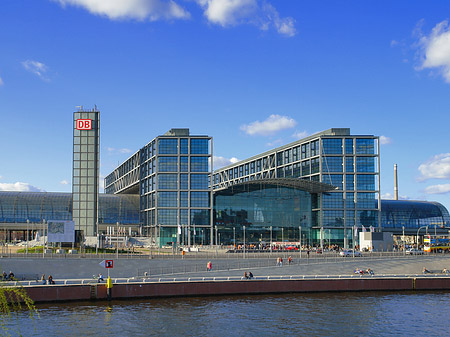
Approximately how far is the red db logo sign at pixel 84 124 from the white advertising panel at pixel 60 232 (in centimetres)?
5265

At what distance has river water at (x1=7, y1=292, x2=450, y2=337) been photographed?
147ft

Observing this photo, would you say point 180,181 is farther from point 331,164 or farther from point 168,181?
point 331,164

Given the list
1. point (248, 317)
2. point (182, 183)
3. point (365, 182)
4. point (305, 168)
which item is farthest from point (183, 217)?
point (248, 317)

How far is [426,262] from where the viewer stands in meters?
94.2

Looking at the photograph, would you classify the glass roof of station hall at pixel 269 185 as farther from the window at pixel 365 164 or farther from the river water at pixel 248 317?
the river water at pixel 248 317

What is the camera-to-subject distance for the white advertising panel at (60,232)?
310 feet

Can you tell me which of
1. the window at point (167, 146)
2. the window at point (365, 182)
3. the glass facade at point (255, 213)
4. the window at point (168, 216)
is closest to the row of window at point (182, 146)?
the window at point (167, 146)

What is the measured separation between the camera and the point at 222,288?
6450 cm

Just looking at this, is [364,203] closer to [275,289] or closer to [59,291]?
[275,289]

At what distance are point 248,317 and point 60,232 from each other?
179 ft

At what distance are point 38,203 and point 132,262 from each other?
93.8 m

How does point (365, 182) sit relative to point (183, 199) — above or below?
above

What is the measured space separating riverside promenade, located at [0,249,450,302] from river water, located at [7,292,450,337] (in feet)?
6.26

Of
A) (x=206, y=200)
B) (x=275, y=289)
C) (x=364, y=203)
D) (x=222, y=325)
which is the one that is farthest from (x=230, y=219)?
(x=222, y=325)
